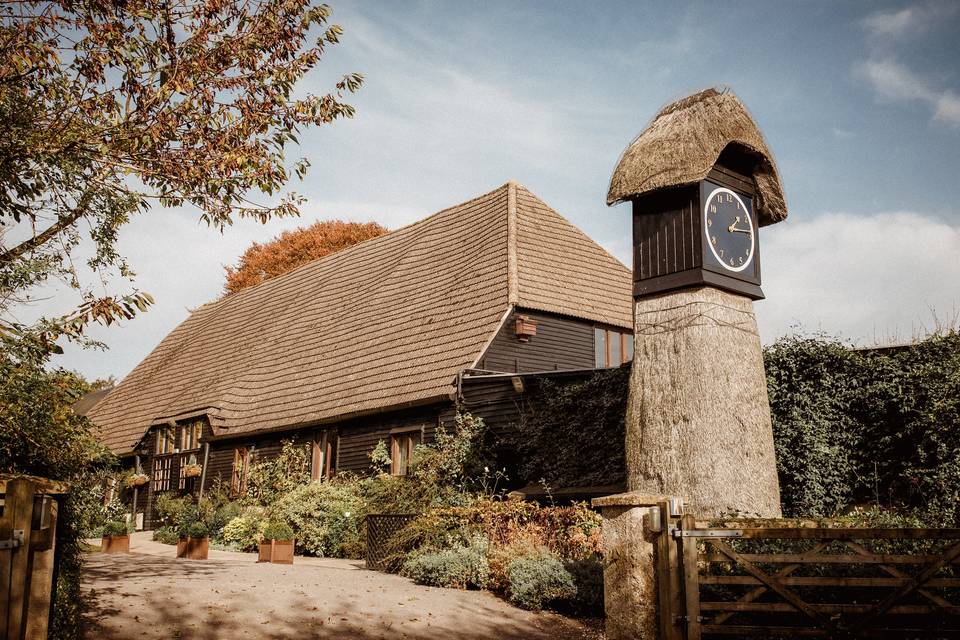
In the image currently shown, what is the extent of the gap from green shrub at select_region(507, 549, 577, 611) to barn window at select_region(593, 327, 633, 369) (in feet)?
34.9

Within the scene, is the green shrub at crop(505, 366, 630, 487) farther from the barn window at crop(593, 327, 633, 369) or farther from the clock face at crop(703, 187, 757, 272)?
the barn window at crop(593, 327, 633, 369)

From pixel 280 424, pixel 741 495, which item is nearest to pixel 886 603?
pixel 741 495

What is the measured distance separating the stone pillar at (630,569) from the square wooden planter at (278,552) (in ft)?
27.3

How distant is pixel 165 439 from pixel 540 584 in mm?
19675

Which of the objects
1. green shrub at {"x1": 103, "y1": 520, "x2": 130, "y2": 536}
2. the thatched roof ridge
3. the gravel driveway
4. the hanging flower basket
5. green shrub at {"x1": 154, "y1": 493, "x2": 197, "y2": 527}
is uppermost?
the thatched roof ridge

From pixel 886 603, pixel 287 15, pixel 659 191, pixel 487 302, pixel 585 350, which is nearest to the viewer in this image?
pixel 886 603

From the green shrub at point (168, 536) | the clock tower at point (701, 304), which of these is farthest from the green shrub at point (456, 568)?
the green shrub at point (168, 536)

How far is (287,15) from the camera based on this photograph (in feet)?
28.9

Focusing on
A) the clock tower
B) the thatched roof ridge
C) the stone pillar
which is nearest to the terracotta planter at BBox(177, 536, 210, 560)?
the clock tower

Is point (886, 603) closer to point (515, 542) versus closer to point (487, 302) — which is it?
point (515, 542)

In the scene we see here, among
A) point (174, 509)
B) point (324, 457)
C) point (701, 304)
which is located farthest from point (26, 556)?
point (174, 509)

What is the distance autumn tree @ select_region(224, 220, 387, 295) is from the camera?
131ft

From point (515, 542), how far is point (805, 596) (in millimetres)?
4610

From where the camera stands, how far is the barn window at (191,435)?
25156 mm
